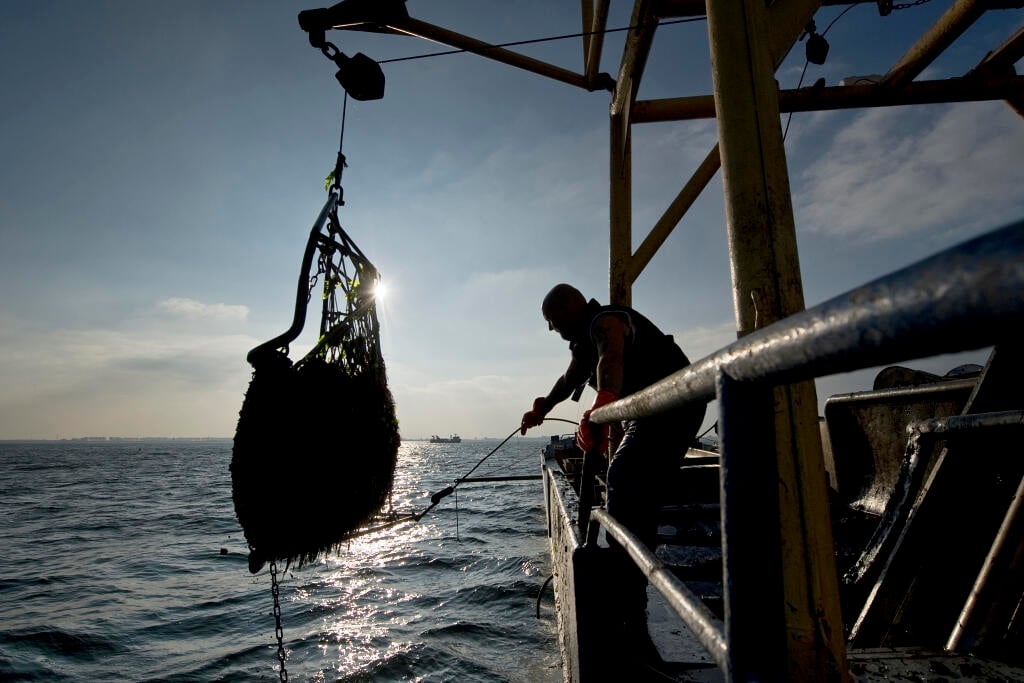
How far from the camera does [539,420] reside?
4.30m

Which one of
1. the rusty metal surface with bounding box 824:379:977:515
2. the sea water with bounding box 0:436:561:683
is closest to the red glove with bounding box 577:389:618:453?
the sea water with bounding box 0:436:561:683

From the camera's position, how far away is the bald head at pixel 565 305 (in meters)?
3.67

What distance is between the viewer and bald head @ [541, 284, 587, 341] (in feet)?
12.0

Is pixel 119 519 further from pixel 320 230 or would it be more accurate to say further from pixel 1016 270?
pixel 1016 270

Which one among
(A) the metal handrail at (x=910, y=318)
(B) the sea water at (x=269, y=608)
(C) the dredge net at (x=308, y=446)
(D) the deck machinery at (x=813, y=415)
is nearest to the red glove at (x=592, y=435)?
(D) the deck machinery at (x=813, y=415)

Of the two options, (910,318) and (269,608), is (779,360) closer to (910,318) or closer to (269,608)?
(910,318)

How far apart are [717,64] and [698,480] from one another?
4.16 meters

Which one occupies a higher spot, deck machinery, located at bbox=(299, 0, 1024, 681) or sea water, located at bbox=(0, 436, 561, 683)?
deck machinery, located at bbox=(299, 0, 1024, 681)

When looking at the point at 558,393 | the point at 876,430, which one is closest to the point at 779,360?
the point at 558,393

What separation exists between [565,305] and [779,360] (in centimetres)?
306

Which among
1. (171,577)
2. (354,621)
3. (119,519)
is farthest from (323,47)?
(119,519)

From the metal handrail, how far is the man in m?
1.69

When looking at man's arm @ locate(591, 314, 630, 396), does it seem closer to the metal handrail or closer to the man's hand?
the man's hand

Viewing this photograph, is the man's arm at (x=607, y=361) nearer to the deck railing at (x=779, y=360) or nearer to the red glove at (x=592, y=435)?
the red glove at (x=592, y=435)
